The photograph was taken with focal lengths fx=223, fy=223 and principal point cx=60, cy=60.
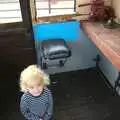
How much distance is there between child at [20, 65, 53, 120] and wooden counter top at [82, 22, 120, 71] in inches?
25.3

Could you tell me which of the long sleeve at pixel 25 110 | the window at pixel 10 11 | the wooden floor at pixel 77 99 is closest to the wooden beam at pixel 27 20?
the window at pixel 10 11

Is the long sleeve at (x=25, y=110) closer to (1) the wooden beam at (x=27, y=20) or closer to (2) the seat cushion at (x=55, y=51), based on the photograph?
(2) the seat cushion at (x=55, y=51)

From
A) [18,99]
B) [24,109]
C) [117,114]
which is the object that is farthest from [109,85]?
[24,109]

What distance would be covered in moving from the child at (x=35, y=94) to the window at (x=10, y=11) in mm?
1108

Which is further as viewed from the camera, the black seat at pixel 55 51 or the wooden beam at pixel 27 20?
the wooden beam at pixel 27 20

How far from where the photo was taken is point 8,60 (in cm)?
276

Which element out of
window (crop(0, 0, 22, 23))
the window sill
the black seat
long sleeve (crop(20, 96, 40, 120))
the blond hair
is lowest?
long sleeve (crop(20, 96, 40, 120))

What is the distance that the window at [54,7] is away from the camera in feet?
8.79

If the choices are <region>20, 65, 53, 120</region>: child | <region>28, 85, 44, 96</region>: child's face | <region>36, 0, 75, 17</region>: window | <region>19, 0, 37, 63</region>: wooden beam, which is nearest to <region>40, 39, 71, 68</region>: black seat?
<region>19, 0, 37, 63</region>: wooden beam

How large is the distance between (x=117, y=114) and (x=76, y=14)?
1.26 metres

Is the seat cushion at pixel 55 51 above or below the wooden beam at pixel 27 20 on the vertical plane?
below

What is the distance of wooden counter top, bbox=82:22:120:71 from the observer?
1.94 metres

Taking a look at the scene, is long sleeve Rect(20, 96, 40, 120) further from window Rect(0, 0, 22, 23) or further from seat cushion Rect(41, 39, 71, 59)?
window Rect(0, 0, 22, 23)

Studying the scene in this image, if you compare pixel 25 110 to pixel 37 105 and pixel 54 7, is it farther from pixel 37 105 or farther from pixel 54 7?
pixel 54 7
